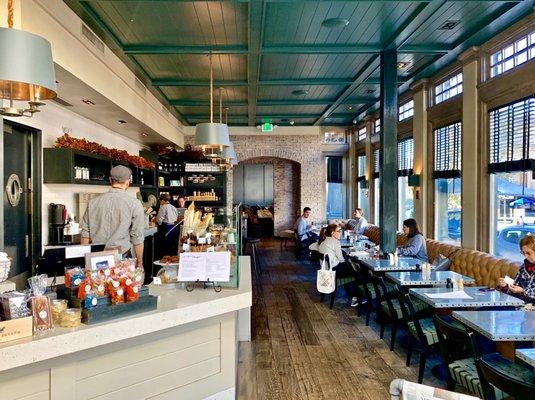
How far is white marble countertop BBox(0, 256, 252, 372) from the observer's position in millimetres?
1863

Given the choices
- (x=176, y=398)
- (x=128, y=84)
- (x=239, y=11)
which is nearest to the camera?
(x=176, y=398)

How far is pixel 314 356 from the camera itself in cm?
453

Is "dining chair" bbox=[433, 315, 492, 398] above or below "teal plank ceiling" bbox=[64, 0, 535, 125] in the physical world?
below

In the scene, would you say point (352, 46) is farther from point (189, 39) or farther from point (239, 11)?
point (189, 39)

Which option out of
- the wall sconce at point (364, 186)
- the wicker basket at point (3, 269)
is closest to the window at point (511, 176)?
the wicker basket at point (3, 269)

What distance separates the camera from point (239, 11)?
4.88 m

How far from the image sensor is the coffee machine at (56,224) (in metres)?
5.70

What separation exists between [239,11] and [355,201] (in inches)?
383

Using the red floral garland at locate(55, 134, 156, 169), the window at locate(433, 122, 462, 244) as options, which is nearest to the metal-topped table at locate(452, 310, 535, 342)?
the window at locate(433, 122, 462, 244)

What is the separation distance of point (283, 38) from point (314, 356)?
13.5ft

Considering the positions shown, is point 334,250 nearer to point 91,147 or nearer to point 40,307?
point 91,147

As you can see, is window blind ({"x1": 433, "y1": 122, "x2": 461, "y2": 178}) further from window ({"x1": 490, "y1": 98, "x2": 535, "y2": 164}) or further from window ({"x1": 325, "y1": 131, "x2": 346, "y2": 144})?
window ({"x1": 325, "y1": 131, "x2": 346, "y2": 144})

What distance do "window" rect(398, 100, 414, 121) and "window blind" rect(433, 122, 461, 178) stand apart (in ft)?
4.41

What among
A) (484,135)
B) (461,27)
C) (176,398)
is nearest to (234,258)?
(176,398)
